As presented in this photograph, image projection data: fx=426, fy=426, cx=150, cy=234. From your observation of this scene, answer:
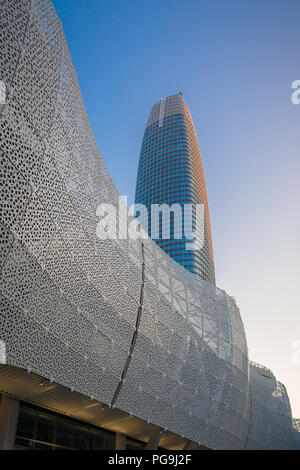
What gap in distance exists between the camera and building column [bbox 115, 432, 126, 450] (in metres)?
25.0

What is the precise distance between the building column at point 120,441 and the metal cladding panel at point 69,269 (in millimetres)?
2600

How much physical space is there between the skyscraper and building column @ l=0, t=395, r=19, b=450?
70.5 m

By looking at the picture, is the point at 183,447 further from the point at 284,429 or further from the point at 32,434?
the point at 284,429

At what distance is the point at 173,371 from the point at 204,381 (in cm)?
505

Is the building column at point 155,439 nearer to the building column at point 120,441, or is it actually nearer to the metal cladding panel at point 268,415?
the building column at point 120,441

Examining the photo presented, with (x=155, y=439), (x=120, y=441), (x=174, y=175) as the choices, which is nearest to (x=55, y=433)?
(x=120, y=441)

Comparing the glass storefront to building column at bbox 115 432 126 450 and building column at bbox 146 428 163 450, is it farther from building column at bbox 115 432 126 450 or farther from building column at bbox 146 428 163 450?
building column at bbox 146 428 163 450

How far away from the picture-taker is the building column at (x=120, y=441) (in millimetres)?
25003

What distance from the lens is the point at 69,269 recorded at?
52.1 feet

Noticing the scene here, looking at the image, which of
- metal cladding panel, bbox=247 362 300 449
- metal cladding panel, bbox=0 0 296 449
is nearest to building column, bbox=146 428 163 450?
metal cladding panel, bbox=0 0 296 449

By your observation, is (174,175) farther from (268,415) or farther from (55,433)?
(55,433)

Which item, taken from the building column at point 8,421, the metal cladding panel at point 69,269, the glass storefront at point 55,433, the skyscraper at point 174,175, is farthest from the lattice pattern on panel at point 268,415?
the skyscraper at point 174,175

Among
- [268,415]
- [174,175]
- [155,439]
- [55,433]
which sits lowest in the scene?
[55,433]

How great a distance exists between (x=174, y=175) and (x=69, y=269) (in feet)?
282
